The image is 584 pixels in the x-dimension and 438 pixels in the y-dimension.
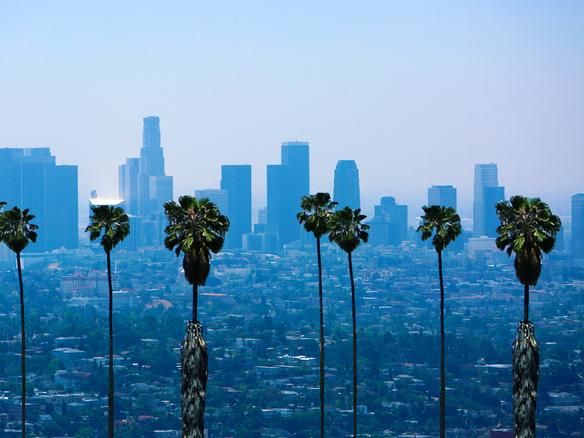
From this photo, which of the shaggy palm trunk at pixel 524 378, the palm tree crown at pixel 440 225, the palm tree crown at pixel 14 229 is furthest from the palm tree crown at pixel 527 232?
the palm tree crown at pixel 14 229

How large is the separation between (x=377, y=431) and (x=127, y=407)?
31.9 meters

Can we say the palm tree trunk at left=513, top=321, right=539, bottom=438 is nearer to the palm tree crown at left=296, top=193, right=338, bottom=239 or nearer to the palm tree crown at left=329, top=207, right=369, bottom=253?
the palm tree crown at left=329, top=207, right=369, bottom=253

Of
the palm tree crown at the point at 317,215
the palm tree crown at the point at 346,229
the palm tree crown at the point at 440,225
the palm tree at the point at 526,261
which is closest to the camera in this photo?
the palm tree at the point at 526,261

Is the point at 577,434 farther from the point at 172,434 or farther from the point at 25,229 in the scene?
the point at 25,229

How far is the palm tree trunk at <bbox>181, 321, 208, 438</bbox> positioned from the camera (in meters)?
46.7

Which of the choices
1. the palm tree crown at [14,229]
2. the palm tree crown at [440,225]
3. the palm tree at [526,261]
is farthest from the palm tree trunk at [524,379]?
the palm tree crown at [14,229]

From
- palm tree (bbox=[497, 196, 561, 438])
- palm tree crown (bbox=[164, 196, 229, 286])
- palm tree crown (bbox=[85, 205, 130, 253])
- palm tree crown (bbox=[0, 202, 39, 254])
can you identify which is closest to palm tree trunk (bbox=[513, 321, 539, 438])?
palm tree (bbox=[497, 196, 561, 438])

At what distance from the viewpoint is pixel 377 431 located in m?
188

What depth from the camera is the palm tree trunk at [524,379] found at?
47.3m

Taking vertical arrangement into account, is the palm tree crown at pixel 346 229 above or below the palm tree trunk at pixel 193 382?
above

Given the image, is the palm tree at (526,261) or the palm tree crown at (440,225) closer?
the palm tree at (526,261)

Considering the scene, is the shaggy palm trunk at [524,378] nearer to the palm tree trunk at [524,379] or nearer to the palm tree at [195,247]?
the palm tree trunk at [524,379]

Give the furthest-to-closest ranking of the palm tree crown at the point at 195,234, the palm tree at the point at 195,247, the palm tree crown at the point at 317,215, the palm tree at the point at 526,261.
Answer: the palm tree crown at the point at 317,215 → the palm tree crown at the point at 195,234 → the palm tree at the point at 526,261 → the palm tree at the point at 195,247

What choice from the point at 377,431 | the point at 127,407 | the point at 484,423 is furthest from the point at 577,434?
the point at 127,407
